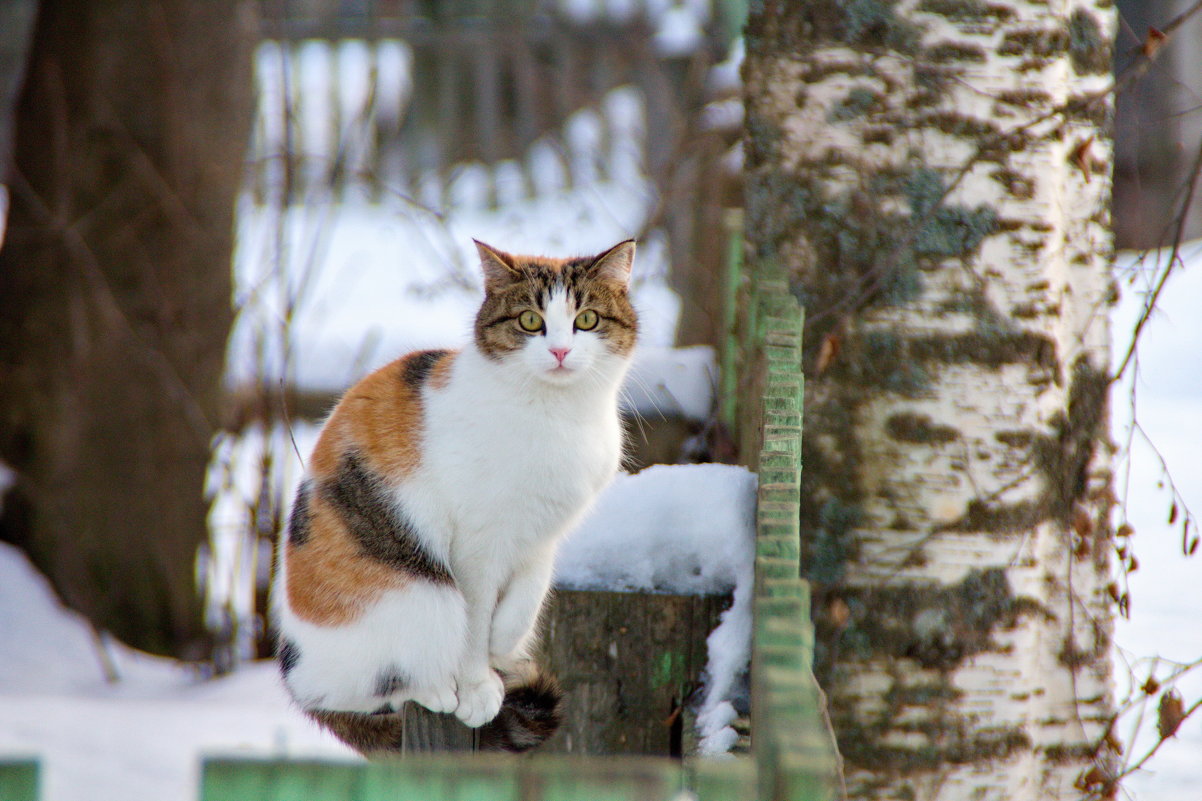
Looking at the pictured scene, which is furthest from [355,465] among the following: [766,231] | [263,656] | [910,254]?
[263,656]

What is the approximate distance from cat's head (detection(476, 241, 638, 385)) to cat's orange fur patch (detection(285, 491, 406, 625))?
0.37 m

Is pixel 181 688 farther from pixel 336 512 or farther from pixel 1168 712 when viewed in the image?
pixel 1168 712

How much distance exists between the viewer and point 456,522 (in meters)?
1.64

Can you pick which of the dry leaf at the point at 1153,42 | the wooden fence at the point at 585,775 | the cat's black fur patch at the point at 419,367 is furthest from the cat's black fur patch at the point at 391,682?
the dry leaf at the point at 1153,42

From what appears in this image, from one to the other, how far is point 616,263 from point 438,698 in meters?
0.76

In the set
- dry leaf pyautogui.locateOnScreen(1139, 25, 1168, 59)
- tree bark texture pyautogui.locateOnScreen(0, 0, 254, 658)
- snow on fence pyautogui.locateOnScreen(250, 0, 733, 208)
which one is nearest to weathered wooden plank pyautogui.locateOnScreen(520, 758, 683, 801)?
dry leaf pyautogui.locateOnScreen(1139, 25, 1168, 59)

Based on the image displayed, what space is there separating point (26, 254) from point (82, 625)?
4.68ft

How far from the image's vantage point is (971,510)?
193cm

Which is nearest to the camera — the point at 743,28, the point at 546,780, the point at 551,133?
the point at 546,780

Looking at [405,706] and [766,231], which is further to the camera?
[766,231]

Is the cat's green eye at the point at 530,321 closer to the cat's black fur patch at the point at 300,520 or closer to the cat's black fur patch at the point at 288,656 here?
the cat's black fur patch at the point at 300,520

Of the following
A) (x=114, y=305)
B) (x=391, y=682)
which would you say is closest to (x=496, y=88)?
(x=114, y=305)

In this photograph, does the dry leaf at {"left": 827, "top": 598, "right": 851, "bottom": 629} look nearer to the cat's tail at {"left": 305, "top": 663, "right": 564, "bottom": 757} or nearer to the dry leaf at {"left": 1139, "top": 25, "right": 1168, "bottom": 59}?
the cat's tail at {"left": 305, "top": 663, "right": 564, "bottom": 757}

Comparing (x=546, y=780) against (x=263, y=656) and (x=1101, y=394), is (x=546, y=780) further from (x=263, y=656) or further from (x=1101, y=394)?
(x=263, y=656)
